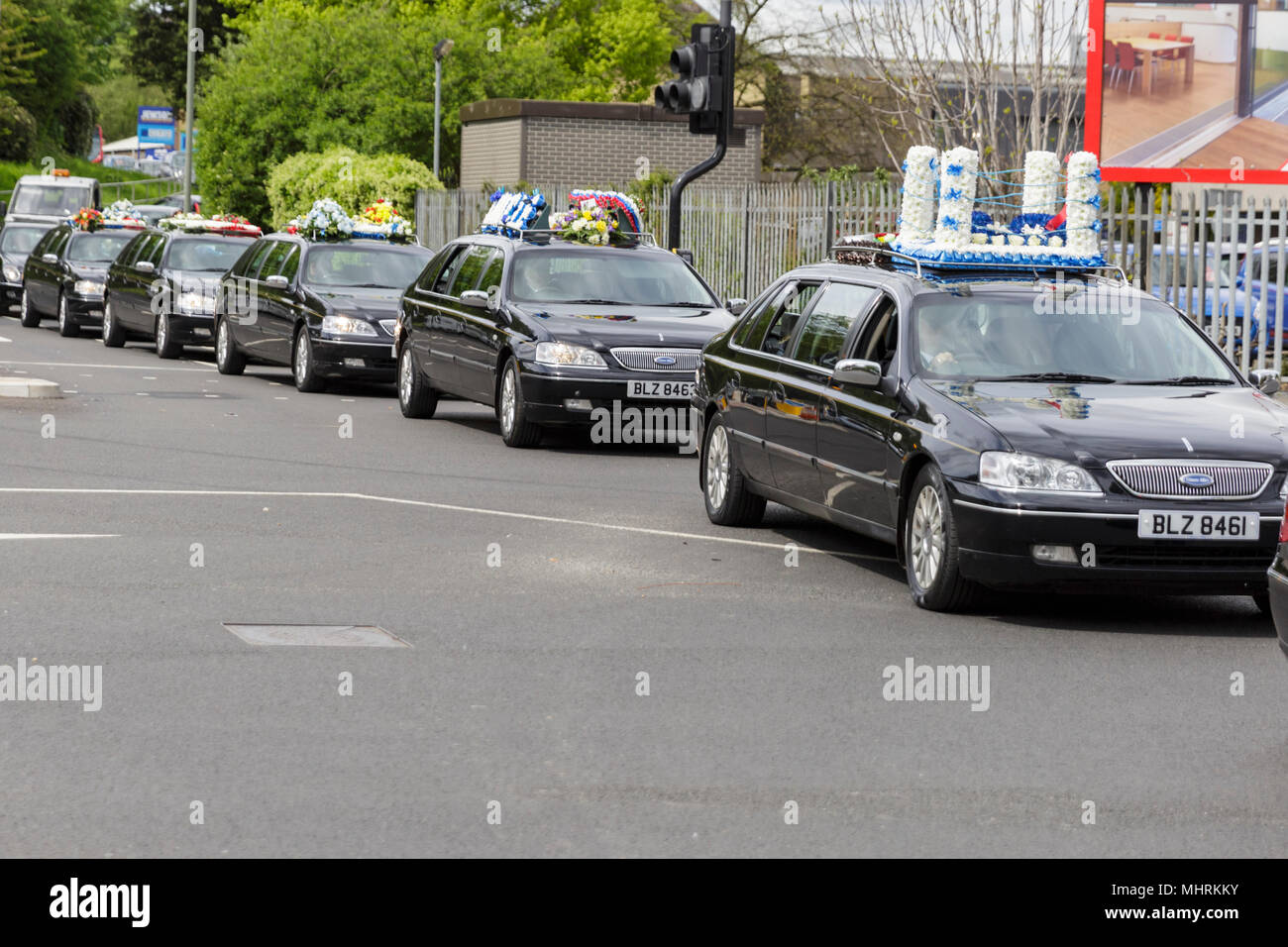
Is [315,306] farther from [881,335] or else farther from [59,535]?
[881,335]

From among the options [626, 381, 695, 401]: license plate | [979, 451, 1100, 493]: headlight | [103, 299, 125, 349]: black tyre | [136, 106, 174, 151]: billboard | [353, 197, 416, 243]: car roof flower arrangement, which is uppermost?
[136, 106, 174, 151]: billboard

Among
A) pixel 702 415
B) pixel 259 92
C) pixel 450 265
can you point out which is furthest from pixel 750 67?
pixel 702 415

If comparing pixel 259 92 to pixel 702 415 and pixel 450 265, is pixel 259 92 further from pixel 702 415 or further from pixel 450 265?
pixel 702 415

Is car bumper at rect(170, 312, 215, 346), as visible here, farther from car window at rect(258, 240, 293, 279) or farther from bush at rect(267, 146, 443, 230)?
bush at rect(267, 146, 443, 230)

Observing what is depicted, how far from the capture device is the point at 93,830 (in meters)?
5.60

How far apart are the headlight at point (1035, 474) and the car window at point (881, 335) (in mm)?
1424

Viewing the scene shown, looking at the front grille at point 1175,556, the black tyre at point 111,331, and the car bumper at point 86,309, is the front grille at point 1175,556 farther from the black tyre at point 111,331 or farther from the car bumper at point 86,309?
the car bumper at point 86,309

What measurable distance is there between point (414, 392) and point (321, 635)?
10714mm

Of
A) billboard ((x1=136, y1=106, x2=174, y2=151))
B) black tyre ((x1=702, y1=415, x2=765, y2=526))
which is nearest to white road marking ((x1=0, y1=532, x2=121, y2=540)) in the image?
black tyre ((x1=702, y1=415, x2=765, y2=526))

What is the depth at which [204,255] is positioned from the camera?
2786cm

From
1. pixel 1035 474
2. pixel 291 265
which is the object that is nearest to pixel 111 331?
pixel 291 265

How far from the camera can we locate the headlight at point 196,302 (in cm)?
2666

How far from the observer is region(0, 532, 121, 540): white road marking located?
1102 cm

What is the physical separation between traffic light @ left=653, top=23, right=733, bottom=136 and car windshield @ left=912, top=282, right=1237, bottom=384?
9.77 meters
